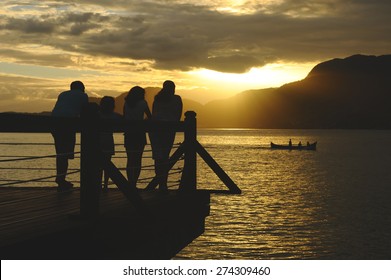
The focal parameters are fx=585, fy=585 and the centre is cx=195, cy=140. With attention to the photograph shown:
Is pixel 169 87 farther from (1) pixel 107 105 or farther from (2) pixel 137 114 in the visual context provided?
(1) pixel 107 105

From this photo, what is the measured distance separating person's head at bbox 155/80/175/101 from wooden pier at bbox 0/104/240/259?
544 millimetres

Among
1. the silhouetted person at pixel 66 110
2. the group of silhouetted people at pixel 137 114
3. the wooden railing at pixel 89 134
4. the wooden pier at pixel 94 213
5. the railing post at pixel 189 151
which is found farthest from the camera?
the railing post at pixel 189 151

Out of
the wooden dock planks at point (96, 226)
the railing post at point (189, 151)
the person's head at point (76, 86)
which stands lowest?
the wooden dock planks at point (96, 226)

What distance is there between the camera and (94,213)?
717 cm

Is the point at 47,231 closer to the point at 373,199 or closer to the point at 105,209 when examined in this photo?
the point at 105,209

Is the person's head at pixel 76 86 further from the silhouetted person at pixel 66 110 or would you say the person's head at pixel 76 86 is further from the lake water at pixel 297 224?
the lake water at pixel 297 224

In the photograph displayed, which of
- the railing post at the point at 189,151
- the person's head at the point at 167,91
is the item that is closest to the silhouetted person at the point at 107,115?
the person's head at the point at 167,91

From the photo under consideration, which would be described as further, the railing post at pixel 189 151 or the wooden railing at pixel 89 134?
the railing post at pixel 189 151

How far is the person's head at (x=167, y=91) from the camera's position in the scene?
10836 mm

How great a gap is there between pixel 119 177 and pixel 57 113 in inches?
115

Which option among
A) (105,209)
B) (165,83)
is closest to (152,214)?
(105,209)

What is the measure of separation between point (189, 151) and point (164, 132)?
0.73 meters

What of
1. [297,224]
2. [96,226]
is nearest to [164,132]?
[96,226]

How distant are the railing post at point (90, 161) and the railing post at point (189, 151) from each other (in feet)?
12.8
